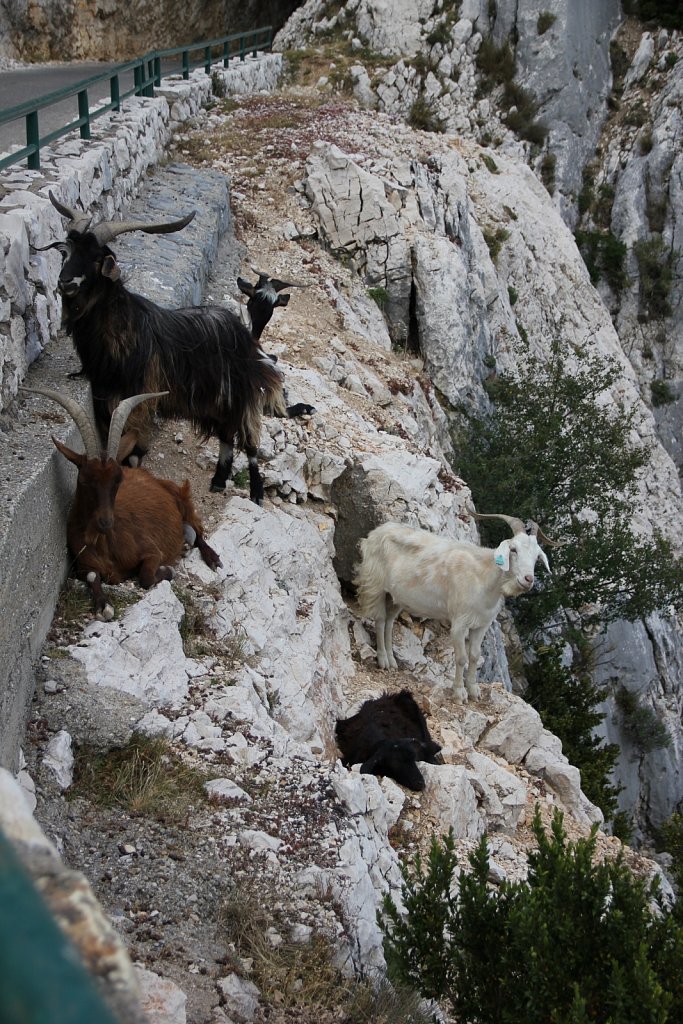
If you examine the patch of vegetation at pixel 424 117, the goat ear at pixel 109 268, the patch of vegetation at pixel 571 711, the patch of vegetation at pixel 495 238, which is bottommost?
the patch of vegetation at pixel 571 711

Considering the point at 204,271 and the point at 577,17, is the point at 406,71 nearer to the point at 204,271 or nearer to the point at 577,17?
the point at 577,17

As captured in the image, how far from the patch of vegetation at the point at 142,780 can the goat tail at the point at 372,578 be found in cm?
362

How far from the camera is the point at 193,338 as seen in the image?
22.3ft

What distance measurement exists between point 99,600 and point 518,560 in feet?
11.2

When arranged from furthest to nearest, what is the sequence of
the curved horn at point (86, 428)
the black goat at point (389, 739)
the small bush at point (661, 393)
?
the small bush at point (661, 393) → the black goat at point (389, 739) → the curved horn at point (86, 428)

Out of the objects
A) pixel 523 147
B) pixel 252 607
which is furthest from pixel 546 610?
pixel 523 147

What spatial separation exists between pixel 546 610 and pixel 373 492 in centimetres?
739

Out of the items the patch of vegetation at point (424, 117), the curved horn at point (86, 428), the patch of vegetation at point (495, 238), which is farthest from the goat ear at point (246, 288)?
the patch of vegetation at point (424, 117)

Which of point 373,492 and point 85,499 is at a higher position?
point 85,499

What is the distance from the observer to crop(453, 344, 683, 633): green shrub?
1558cm

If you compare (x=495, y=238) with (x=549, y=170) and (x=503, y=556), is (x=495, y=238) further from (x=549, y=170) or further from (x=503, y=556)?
(x=503, y=556)

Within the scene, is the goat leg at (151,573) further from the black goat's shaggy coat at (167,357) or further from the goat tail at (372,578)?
the goat tail at (372,578)

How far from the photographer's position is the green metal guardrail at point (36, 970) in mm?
734

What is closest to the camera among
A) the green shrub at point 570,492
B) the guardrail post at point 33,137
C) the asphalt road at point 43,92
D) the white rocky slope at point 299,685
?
the white rocky slope at point 299,685
